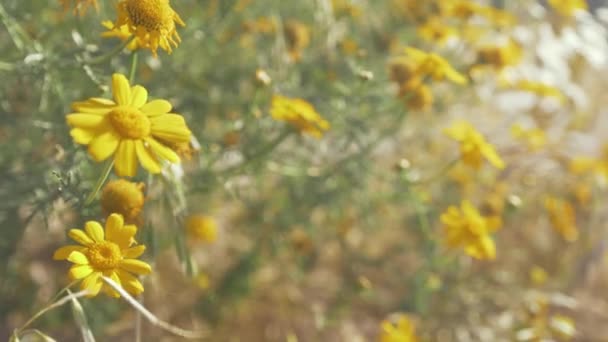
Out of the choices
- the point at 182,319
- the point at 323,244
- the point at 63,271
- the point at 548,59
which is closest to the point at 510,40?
the point at 548,59

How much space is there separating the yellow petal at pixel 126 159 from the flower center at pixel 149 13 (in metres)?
0.23

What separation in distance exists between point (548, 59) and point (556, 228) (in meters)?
0.80

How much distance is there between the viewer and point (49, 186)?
156 cm

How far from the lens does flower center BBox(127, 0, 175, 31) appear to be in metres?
1.28

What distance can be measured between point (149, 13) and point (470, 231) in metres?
1.25

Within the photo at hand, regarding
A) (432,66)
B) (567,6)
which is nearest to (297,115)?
(432,66)

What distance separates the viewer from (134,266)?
1248 millimetres

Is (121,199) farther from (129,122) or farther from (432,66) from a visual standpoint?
(432,66)

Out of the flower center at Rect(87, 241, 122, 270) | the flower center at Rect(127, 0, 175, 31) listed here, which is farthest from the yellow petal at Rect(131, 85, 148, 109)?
the flower center at Rect(87, 241, 122, 270)

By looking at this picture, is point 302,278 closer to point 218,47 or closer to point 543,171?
point 218,47

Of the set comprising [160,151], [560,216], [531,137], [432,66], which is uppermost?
[160,151]

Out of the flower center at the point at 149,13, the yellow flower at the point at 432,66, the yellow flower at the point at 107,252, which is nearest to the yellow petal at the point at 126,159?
the yellow flower at the point at 107,252

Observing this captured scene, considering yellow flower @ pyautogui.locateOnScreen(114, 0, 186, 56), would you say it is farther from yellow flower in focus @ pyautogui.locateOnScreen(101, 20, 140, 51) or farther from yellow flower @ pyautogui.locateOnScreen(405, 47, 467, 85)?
yellow flower @ pyautogui.locateOnScreen(405, 47, 467, 85)

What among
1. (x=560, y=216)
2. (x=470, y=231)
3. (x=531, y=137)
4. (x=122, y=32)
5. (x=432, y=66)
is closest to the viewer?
(x=122, y=32)
